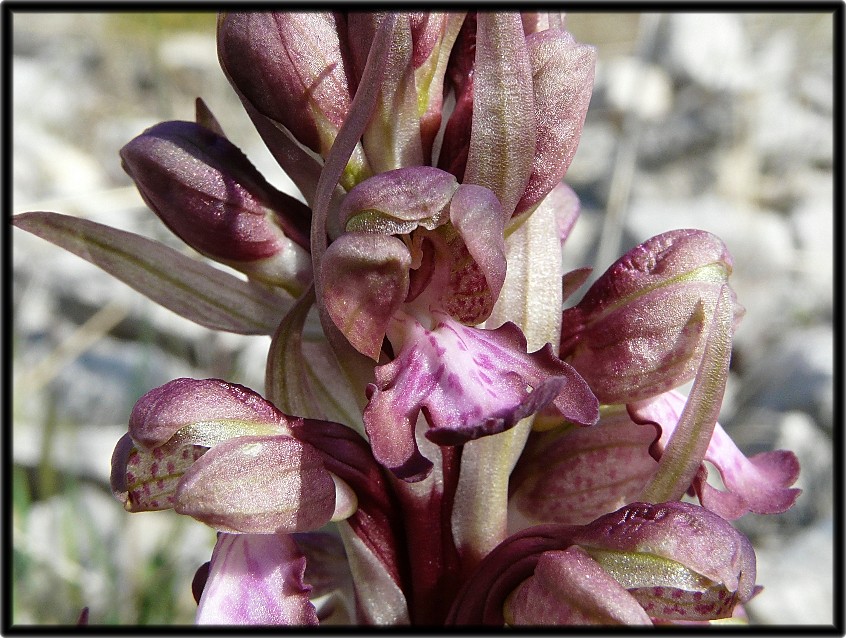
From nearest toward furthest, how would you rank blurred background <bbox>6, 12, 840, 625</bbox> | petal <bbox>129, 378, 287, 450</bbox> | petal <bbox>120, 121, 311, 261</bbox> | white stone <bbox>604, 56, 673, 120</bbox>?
1. petal <bbox>129, 378, 287, 450</bbox>
2. petal <bbox>120, 121, 311, 261</bbox>
3. blurred background <bbox>6, 12, 840, 625</bbox>
4. white stone <bbox>604, 56, 673, 120</bbox>

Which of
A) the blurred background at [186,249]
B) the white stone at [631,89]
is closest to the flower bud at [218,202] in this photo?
the blurred background at [186,249]

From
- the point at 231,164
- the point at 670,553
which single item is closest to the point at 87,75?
the point at 231,164

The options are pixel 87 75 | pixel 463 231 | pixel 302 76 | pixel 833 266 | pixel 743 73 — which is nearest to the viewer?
pixel 463 231

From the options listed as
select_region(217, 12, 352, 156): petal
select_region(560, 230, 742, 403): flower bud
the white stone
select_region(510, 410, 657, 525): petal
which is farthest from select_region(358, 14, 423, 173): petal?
the white stone

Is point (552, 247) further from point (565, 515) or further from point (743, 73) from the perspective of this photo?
point (743, 73)

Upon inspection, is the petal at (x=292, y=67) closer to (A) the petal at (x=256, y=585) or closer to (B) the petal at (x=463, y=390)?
(B) the petal at (x=463, y=390)

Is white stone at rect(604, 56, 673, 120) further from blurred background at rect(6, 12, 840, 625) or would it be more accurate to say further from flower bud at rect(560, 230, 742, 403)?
flower bud at rect(560, 230, 742, 403)
